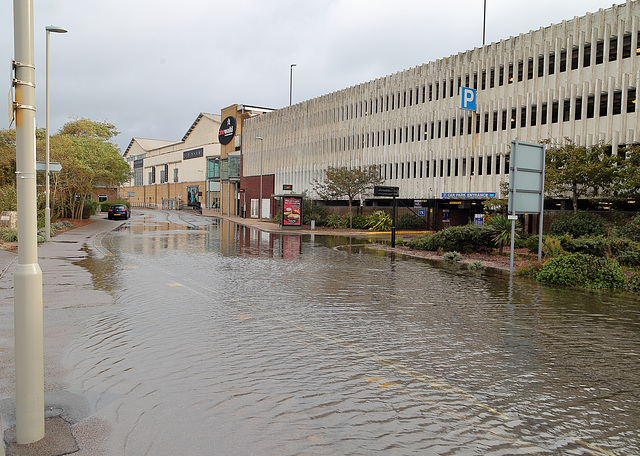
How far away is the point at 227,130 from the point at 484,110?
47.3 meters

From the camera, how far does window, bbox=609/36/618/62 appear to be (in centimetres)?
2905

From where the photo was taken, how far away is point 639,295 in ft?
41.6

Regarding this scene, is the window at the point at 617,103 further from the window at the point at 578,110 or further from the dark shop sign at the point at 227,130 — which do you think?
the dark shop sign at the point at 227,130

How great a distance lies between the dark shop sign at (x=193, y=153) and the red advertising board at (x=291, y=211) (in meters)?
55.9

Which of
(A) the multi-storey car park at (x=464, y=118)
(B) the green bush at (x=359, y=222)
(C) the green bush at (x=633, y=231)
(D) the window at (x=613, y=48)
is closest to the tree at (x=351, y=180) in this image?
(B) the green bush at (x=359, y=222)

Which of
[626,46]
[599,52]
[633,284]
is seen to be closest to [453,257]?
[633,284]

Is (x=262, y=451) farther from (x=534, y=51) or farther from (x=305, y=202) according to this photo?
(x=305, y=202)

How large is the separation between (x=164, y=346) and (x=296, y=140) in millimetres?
54363

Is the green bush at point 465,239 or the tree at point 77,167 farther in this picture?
the tree at point 77,167

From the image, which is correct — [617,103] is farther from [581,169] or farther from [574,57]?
[581,169]

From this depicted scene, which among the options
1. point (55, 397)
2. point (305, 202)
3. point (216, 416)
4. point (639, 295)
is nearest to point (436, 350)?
point (216, 416)

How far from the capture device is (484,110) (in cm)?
3741

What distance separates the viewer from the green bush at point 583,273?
1384 cm

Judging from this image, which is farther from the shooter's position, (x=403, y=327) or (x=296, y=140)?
(x=296, y=140)
